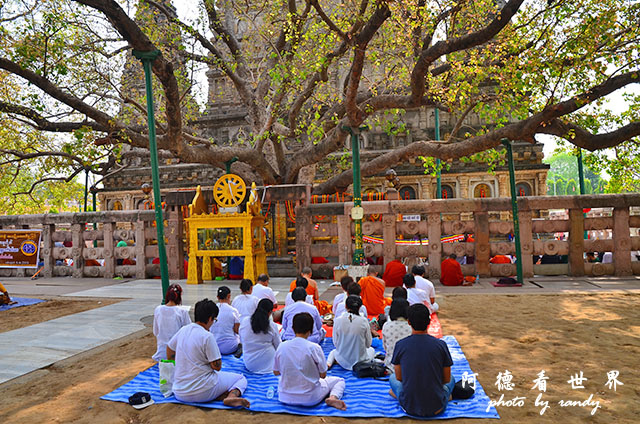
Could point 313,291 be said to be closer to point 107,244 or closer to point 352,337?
point 352,337

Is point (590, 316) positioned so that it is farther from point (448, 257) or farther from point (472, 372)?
point (448, 257)

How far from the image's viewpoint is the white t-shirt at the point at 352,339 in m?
5.50

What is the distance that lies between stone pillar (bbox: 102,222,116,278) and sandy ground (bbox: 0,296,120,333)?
3.57 metres

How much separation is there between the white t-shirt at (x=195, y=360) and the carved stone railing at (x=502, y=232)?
8697 millimetres

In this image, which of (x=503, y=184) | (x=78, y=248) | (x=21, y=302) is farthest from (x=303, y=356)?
(x=503, y=184)

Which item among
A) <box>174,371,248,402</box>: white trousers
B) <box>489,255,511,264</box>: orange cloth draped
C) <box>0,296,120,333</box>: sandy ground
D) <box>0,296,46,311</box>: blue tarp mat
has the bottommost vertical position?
<box>174,371,248,402</box>: white trousers

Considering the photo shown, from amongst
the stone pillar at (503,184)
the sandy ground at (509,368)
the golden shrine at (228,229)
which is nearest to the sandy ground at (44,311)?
the golden shrine at (228,229)

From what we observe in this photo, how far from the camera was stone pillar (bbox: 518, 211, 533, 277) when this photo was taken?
12.0 meters

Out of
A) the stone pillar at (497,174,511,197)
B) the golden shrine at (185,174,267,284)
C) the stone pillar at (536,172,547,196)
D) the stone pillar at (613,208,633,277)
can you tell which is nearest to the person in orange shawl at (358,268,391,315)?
the golden shrine at (185,174,267,284)

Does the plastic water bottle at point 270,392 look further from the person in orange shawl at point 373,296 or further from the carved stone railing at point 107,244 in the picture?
the carved stone railing at point 107,244

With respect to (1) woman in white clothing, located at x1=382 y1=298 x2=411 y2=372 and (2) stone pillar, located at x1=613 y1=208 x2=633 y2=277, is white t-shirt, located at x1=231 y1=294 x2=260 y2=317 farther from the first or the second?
(2) stone pillar, located at x1=613 y1=208 x2=633 y2=277

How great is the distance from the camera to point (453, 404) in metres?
4.39

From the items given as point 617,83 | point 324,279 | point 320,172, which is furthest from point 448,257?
point 320,172

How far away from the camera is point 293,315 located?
5.92 meters
